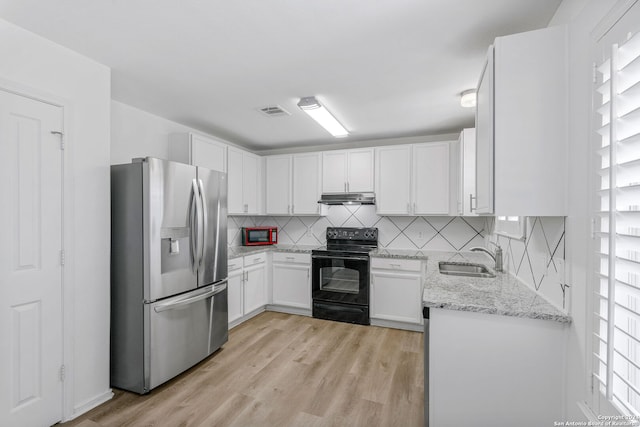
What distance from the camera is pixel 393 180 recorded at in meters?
3.61

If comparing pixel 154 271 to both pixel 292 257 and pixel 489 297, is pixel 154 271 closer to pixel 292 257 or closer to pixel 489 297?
pixel 292 257

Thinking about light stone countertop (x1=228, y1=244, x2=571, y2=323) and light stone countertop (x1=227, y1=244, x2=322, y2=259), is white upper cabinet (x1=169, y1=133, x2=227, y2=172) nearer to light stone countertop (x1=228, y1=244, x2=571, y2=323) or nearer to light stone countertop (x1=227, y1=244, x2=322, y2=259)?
light stone countertop (x1=227, y1=244, x2=322, y2=259)

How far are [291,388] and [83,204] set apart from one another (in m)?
1.96

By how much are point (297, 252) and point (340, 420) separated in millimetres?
2114

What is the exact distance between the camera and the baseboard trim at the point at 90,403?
6.05 ft

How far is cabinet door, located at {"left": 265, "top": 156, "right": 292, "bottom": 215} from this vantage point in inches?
162

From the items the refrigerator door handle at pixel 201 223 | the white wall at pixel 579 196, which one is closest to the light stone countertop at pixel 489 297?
the white wall at pixel 579 196

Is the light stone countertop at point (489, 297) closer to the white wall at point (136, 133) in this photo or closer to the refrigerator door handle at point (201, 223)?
the refrigerator door handle at point (201, 223)

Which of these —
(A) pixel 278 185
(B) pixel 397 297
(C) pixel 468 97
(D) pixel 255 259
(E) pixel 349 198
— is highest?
(C) pixel 468 97

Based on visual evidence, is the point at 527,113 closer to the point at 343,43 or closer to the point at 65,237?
the point at 343,43

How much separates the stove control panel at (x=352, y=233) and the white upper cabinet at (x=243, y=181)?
3.66 feet

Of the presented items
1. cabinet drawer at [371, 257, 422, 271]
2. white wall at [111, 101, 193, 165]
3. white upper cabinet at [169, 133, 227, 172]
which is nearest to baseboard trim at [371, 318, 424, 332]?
cabinet drawer at [371, 257, 422, 271]

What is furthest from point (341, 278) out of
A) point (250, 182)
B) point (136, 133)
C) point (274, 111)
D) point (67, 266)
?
point (136, 133)

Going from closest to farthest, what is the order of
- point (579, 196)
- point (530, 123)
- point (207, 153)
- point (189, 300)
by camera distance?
point (579, 196) → point (530, 123) → point (189, 300) → point (207, 153)
